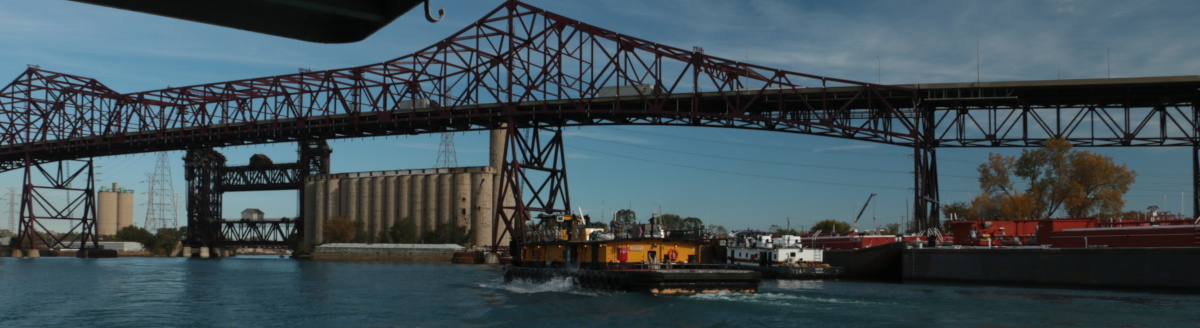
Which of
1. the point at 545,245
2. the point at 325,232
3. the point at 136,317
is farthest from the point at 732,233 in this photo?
the point at 325,232

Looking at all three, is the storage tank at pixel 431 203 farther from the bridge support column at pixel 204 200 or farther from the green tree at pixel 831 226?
the green tree at pixel 831 226

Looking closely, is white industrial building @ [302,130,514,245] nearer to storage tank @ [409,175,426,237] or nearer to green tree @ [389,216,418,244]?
storage tank @ [409,175,426,237]

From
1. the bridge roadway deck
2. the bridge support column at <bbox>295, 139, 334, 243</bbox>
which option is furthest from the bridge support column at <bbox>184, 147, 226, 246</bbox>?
the bridge roadway deck

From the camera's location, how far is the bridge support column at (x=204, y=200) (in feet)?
522

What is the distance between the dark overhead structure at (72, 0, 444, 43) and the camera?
20.3ft

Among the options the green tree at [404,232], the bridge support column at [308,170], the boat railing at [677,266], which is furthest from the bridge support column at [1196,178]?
the bridge support column at [308,170]

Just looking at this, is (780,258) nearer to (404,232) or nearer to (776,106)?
(776,106)

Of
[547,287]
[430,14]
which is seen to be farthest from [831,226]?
[430,14]

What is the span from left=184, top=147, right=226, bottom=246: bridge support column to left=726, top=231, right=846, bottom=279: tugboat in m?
120

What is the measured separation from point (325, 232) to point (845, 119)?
98.9m

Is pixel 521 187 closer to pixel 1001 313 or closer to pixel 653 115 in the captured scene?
pixel 653 115

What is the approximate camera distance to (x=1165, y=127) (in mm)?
67688

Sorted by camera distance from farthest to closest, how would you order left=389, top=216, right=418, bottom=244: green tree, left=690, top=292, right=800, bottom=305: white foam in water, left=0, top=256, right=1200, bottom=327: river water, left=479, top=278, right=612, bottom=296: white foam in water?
left=389, top=216, right=418, bottom=244: green tree
left=479, top=278, right=612, bottom=296: white foam in water
left=690, top=292, right=800, bottom=305: white foam in water
left=0, top=256, right=1200, bottom=327: river water

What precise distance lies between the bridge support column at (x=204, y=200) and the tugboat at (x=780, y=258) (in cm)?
11981
